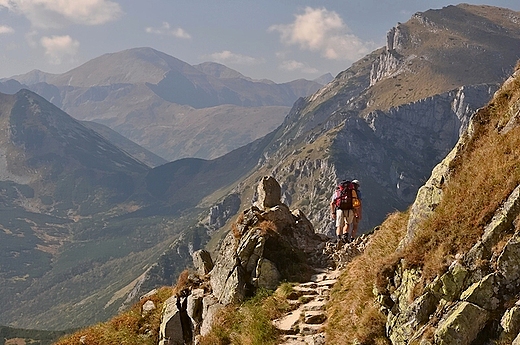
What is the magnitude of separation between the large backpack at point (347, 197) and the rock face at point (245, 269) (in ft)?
10.1

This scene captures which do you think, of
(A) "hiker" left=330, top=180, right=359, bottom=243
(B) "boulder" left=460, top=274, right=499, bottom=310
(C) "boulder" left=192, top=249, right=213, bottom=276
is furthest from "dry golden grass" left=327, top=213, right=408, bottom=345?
(C) "boulder" left=192, top=249, right=213, bottom=276

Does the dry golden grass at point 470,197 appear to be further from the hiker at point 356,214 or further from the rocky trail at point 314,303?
the hiker at point 356,214

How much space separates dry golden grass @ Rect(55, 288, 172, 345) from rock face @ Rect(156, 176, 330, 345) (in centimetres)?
131

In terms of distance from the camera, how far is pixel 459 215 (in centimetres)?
1451

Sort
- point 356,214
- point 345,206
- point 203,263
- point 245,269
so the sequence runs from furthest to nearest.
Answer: point 203,263 → point 356,214 → point 345,206 → point 245,269

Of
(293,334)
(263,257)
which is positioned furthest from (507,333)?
(263,257)

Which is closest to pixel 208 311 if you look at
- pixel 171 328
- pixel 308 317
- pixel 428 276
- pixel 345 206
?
pixel 171 328

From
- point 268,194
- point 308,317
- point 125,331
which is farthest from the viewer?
point 268,194

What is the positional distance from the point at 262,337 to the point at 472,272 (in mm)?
9319

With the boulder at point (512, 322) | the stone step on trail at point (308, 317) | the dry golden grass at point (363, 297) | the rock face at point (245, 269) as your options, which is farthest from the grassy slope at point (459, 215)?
the rock face at point (245, 269)

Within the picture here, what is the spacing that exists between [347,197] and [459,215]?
43.1 feet

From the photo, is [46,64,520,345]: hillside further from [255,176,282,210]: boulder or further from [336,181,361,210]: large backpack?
[255,176,282,210]: boulder

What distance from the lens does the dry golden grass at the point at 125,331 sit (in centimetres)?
2545

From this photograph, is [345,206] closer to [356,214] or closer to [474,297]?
[356,214]
